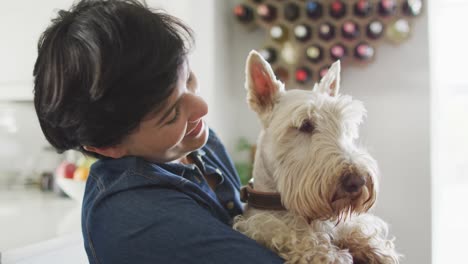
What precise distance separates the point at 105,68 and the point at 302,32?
2.25 metres

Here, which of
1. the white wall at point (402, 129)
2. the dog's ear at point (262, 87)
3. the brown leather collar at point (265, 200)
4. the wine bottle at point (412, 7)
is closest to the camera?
the brown leather collar at point (265, 200)

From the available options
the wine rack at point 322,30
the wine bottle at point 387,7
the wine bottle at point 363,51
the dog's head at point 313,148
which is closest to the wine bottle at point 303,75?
the wine rack at point 322,30

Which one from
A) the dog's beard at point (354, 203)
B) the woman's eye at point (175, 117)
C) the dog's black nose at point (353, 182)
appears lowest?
the dog's beard at point (354, 203)

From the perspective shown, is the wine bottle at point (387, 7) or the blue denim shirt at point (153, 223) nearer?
the blue denim shirt at point (153, 223)

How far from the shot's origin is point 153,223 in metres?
0.77

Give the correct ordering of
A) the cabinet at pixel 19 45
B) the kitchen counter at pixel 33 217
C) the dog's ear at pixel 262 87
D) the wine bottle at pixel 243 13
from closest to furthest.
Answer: the dog's ear at pixel 262 87
the kitchen counter at pixel 33 217
the cabinet at pixel 19 45
the wine bottle at pixel 243 13

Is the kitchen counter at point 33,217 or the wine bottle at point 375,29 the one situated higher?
the wine bottle at point 375,29

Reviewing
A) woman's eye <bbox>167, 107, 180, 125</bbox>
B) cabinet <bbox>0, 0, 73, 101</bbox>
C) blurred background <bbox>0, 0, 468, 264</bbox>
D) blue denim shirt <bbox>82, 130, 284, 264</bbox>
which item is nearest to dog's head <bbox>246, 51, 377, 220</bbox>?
blue denim shirt <bbox>82, 130, 284, 264</bbox>

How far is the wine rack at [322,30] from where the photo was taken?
271 cm

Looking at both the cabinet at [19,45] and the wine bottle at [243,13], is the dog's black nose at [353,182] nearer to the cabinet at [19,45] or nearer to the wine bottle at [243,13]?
the cabinet at [19,45]

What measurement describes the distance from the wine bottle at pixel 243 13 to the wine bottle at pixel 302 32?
0.38m

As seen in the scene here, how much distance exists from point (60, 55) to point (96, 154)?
0.28 m

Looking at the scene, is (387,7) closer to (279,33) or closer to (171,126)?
(279,33)

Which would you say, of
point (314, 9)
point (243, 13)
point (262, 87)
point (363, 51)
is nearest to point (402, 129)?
point (363, 51)
